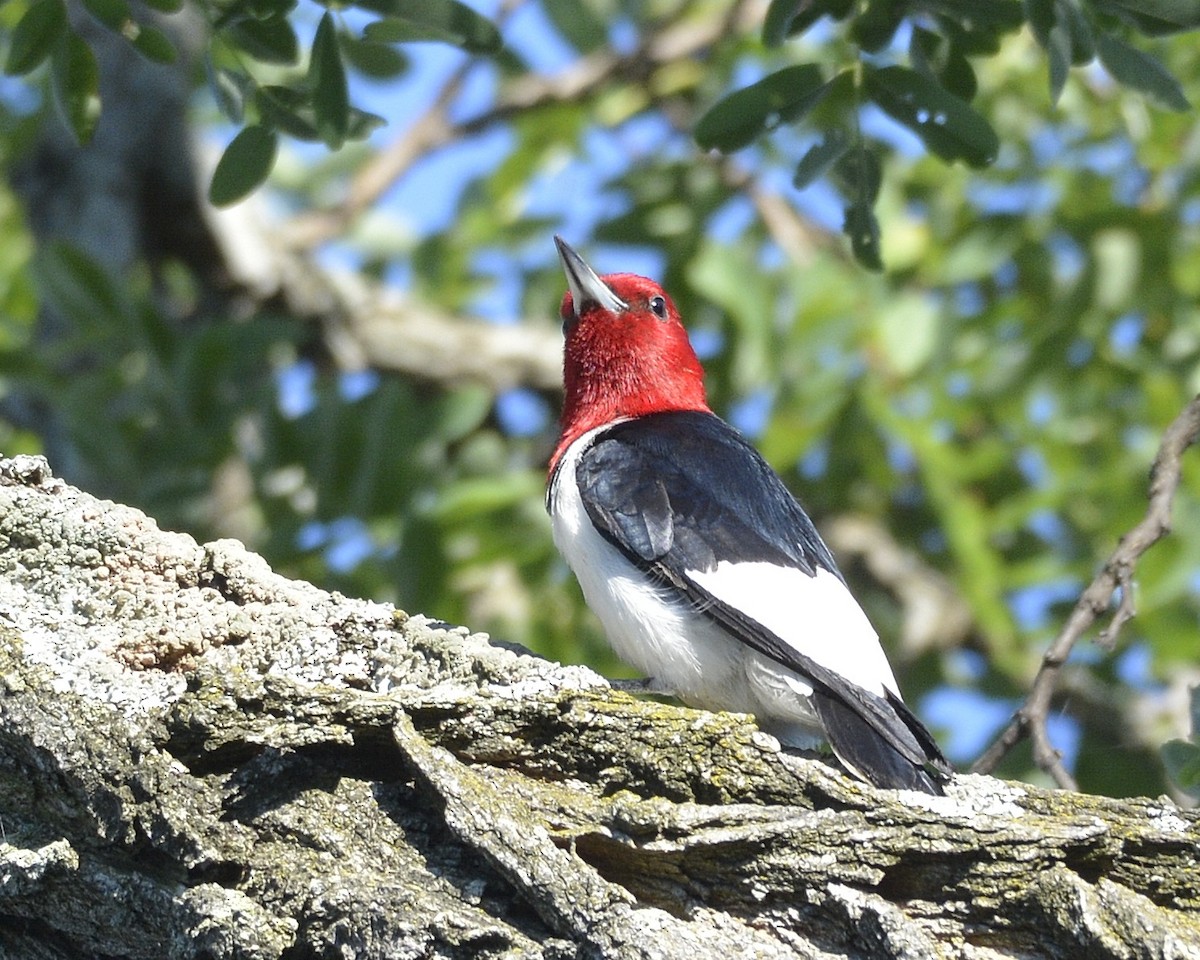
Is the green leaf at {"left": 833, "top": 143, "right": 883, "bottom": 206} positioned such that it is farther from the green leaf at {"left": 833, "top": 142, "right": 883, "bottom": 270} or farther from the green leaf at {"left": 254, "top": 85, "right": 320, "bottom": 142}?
the green leaf at {"left": 254, "top": 85, "right": 320, "bottom": 142}

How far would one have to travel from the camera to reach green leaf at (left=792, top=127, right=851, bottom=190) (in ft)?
10.4

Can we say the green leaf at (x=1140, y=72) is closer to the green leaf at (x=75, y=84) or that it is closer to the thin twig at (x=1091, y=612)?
the thin twig at (x=1091, y=612)

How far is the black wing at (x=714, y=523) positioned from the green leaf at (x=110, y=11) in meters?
1.55

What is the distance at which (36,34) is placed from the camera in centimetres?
302

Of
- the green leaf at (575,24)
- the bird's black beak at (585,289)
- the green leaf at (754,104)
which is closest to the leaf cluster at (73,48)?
the green leaf at (754,104)

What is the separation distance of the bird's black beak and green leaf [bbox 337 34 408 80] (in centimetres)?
118

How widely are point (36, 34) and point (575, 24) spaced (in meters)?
4.16

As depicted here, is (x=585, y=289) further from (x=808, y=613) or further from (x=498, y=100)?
(x=498, y=100)

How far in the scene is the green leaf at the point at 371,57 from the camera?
10.5 ft

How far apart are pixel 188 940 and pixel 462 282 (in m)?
5.94

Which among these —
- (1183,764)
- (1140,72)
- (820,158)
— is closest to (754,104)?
(820,158)

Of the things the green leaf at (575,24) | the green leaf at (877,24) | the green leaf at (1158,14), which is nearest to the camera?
the green leaf at (1158,14)

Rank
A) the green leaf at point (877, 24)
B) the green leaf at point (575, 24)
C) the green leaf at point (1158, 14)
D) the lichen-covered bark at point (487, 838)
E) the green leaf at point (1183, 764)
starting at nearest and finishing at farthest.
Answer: the lichen-covered bark at point (487, 838)
the green leaf at point (1183, 764)
the green leaf at point (1158, 14)
the green leaf at point (877, 24)
the green leaf at point (575, 24)

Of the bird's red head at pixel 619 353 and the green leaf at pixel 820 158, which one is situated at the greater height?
the bird's red head at pixel 619 353
